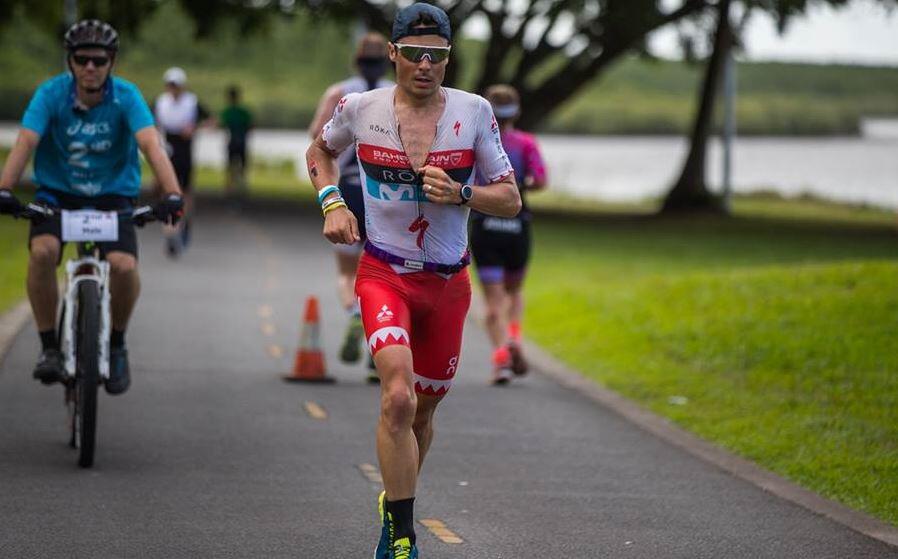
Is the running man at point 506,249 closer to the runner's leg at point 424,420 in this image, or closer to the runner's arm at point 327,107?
the runner's arm at point 327,107

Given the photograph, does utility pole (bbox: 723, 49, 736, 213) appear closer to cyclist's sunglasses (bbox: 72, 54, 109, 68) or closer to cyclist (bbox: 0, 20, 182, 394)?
cyclist (bbox: 0, 20, 182, 394)

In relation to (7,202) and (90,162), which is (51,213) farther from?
(90,162)

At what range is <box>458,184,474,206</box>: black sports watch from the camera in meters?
6.70

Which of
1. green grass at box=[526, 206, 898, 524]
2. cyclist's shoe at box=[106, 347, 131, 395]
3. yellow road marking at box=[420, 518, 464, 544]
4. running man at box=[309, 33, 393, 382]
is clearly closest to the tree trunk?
green grass at box=[526, 206, 898, 524]

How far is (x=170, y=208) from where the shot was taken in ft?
30.2

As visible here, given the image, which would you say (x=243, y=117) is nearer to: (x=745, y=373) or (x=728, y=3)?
(x=728, y=3)

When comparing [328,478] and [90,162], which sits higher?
[90,162]

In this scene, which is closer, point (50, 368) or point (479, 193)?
point (479, 193)

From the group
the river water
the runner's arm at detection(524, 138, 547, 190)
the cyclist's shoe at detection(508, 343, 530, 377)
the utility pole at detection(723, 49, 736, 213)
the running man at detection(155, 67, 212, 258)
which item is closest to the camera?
the runner's arm at detection(524, 138, 547, 190)

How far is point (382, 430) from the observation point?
6637mm

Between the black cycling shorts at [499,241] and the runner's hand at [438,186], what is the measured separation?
5904mm

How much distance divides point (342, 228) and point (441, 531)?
1711 millimetres

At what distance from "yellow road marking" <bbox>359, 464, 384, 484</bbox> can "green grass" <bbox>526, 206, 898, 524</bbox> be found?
230 centimetres

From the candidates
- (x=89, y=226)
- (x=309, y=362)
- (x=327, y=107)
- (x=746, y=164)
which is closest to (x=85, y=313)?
(x=89, y=226)
